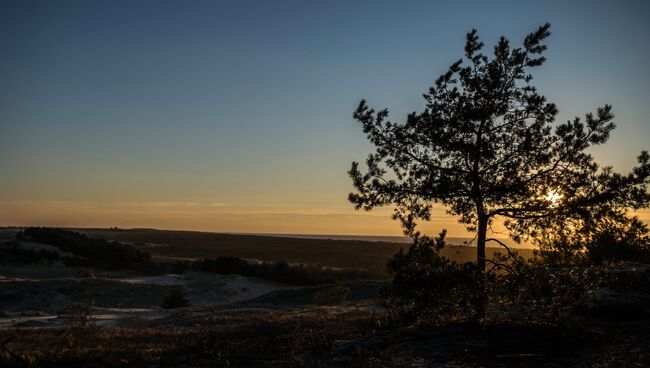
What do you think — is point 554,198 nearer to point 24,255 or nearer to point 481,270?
point 481,270

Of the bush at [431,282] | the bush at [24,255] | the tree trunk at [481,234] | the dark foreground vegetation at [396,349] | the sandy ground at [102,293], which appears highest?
the tree trunk at [481,234]

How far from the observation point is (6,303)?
22375 mm

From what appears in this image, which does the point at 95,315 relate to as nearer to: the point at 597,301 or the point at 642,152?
the point at 597,301

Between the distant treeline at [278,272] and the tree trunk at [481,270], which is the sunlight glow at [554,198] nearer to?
the tree trunk at [481,270]

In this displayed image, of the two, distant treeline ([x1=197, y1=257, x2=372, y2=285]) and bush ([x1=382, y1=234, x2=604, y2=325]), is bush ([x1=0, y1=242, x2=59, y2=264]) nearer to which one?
distant treeline ([x1=197, y1=257, x2=372, y2=285])

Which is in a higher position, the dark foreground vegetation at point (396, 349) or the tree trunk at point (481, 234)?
the tree trunk at point (481, 234)

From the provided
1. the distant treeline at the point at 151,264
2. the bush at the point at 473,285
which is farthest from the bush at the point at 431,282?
the distant treeline at the point at 151,264


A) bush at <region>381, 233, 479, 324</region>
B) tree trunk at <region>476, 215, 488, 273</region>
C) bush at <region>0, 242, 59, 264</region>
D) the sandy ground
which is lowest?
the sandy ground

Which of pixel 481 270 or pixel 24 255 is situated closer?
pixel 481 270

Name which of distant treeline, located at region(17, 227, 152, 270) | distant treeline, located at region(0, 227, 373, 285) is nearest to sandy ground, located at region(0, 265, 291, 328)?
distant treeline, located at region(0, 227, 373, 285)

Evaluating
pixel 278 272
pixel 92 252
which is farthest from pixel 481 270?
pixel 92 252

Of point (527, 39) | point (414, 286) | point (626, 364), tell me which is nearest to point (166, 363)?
point (414, 286)

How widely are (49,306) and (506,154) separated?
20665 millimetres

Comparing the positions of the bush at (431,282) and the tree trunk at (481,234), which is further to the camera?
the tree trunk at (481,234)
